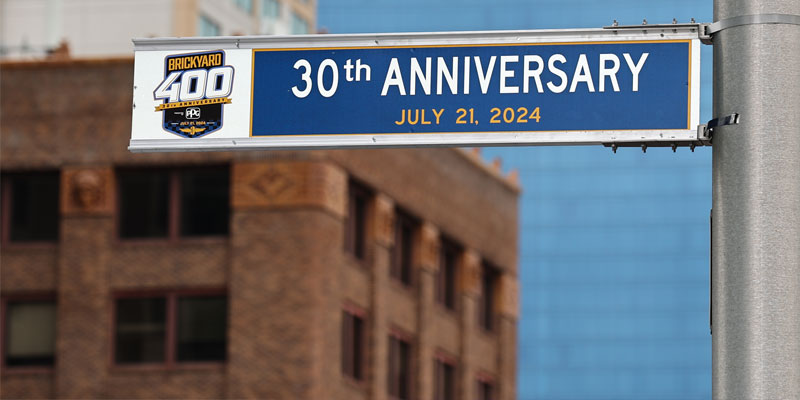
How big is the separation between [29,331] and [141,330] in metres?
2.90

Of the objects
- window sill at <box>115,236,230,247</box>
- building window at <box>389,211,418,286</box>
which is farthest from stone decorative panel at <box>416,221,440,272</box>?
window sill at <box>115,236,230,247</box>

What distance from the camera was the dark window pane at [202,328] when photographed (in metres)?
37.2

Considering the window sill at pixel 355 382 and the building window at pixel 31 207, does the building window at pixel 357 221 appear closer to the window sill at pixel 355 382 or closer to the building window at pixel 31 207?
the window sill at pixel 355 382

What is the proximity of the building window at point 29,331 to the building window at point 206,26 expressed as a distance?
38.3 ft

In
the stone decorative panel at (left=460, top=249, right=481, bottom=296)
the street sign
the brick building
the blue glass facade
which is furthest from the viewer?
the blue glass facade

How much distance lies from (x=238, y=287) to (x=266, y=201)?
6.89ft

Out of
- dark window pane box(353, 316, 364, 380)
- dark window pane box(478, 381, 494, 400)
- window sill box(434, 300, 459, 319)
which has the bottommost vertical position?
dark window pane box(478, 381, 494, 400)

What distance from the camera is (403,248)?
43.3 m

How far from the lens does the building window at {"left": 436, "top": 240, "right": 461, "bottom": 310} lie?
150ft

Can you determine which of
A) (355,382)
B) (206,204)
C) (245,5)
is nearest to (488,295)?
(245,5)

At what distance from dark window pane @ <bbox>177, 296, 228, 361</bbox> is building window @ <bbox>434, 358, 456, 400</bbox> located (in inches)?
363

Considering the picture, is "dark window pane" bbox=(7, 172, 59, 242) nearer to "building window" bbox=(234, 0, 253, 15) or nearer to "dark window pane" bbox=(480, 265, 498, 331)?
"building window" bbox=(234, 0, 253, 15)

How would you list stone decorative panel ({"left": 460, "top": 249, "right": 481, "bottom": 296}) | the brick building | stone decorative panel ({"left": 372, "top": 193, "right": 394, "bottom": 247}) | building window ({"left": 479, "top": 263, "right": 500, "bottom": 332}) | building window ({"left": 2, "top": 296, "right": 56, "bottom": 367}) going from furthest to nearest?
building window ({"left": 479, "top": 263, "right": 500, "bottom": 332}) < stone decorative panel ({"left": 460, "top": 249, "right": 481, "bottom": 296}) < stone decorative panel ({"left": 372, "top": 193, "right": 394, "bottom": 247}) < building window ({"left": 2, "top": 296, "right": 56, "bottom": 367}) < the brick building

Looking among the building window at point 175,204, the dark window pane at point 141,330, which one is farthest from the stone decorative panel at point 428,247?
the dark window pane at point 141,330
